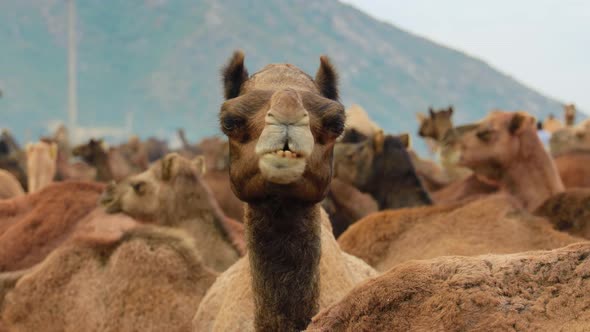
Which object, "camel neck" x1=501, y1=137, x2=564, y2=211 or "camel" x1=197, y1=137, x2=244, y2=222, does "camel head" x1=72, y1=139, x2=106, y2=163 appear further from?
"camel neck" x1=501, y1=137, x2=564, y2=211

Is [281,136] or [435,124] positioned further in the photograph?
[435,124]

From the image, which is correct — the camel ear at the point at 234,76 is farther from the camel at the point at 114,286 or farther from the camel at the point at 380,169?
the camel at the point at 380,169

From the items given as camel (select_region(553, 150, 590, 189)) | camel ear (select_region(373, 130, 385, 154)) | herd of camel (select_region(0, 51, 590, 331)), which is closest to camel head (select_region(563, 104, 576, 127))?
camel (select_region(553, 150, 590, 189))

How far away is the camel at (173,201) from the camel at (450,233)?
1.44 metres

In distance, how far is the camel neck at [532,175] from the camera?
30.2 ft

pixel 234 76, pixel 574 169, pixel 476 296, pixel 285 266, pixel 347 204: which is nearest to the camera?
pixel 476 296

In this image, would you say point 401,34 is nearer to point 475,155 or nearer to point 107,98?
point 107,98

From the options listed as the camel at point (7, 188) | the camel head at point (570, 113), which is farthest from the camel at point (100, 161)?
the camel head at point (570, 113)

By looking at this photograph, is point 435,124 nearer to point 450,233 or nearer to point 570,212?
point 570,212

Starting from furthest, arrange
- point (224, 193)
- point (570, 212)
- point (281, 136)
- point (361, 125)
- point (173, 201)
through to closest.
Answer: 1. point (224, 193)
2. point (361, 125)
3. point (173, 201)
4. point (570, 212)
5. point (281, 136)

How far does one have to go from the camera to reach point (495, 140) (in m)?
9.41

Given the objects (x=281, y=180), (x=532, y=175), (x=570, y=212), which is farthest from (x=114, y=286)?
(x=532, y=175)

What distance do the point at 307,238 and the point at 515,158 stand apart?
583 cm

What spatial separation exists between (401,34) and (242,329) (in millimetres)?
197459
